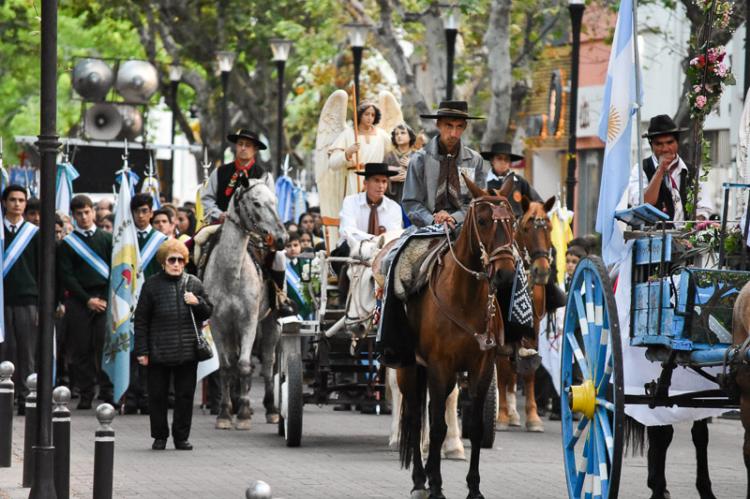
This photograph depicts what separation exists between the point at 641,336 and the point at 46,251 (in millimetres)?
3848

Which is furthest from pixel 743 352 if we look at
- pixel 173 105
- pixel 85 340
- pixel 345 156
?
pixel 173 105

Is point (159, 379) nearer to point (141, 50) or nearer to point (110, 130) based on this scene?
point (110, 130)

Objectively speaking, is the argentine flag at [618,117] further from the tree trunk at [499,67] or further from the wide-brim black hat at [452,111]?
the tree trunk at [499,67]

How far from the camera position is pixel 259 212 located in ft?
58.5

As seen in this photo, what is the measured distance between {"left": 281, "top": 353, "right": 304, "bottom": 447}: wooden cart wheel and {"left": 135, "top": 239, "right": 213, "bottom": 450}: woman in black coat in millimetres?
870

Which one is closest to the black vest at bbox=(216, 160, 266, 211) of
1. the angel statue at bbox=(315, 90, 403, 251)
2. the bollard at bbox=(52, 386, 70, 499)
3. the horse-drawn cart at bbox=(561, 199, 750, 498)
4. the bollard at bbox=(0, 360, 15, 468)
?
the angel statue at bbox=(315, 90, 403, 251)

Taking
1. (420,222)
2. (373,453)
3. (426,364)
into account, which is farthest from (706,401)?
(373,453)

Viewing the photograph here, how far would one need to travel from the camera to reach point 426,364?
42.1ft

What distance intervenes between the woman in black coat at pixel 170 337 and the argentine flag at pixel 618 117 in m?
5.39

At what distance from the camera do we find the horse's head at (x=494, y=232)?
468 inches

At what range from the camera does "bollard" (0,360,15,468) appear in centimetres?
1384

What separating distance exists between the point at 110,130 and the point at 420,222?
28.0 m

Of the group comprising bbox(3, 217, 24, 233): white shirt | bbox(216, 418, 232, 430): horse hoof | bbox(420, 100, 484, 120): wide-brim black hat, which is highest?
bbox(420, 100, 484, 120): wide-brim black hat

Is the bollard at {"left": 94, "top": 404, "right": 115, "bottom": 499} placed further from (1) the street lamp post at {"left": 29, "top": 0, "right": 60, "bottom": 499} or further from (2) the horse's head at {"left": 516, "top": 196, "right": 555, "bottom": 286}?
(2) the horse's head at {"left": 516, "top": 196, "right": 555, "bottom": 286}
